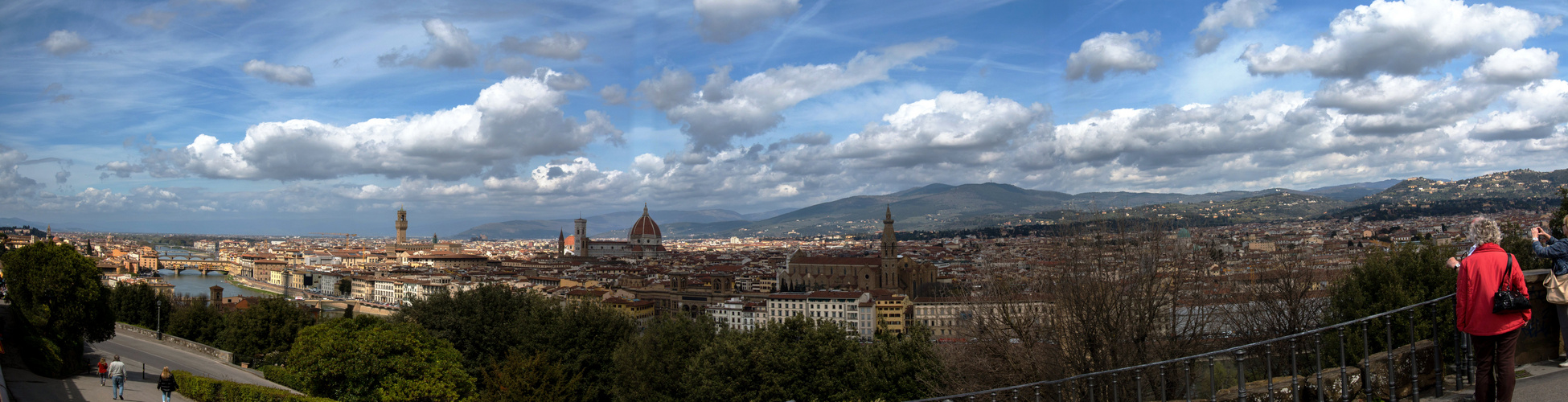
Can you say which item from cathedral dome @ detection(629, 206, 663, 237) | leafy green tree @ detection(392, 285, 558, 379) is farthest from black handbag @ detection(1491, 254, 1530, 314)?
cathedral dome @ detection(629, 206, 663, 237)

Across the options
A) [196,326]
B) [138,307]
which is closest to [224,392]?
[196,326]

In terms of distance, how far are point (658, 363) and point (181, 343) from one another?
17441mm

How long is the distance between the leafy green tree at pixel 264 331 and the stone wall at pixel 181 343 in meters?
0.95

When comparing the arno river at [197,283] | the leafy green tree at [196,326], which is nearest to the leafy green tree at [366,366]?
the leafy green tree at [196,326]

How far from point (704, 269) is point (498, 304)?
54.4m

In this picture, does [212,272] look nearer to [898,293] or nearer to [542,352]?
[898,293]

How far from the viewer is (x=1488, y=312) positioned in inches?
155

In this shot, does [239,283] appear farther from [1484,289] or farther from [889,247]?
[1484,289]

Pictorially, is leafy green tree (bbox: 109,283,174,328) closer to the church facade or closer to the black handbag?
the black handbag

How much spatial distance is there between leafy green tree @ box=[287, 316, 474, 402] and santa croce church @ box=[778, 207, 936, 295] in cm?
4451

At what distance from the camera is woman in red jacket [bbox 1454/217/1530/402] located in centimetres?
390

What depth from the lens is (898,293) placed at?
5359cm

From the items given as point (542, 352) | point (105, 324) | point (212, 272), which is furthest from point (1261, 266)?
point (212, 272)

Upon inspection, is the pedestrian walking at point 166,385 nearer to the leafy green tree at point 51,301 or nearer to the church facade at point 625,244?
the leafy green tree at point 51,301
